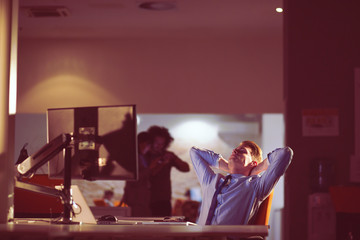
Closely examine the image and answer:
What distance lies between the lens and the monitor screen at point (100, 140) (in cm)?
300

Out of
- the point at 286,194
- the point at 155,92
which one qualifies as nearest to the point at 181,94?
the point at 155,92

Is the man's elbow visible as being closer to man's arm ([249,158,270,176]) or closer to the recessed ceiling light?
man's arm ([249,158,270,176])

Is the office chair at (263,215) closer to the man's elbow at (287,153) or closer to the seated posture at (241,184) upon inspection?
the seated posture at (241,184)

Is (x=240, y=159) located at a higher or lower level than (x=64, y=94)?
lower

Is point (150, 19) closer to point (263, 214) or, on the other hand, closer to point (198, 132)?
point (198, 132)

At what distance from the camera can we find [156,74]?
22.8ft

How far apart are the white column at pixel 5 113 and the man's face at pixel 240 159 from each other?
1.53m

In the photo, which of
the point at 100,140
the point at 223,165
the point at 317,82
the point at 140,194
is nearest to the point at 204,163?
the point at 223,165

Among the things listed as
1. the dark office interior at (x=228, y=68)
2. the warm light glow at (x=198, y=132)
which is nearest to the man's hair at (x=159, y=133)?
the dark office interior at (x=228, y=68)

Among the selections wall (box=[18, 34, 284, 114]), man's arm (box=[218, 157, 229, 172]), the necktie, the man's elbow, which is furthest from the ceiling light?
the man's elbow

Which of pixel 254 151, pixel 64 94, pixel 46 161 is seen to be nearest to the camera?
pixel 46 161

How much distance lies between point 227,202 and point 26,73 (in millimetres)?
4379

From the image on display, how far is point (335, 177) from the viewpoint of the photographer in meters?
3.54

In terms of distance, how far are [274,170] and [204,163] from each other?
776mm
